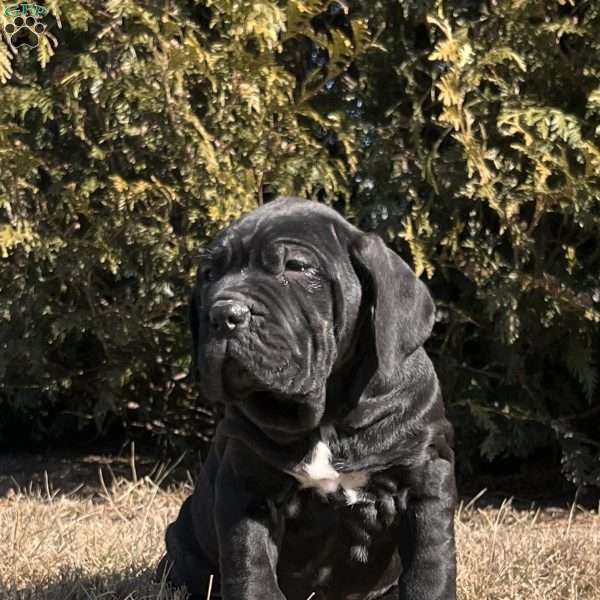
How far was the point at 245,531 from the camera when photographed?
2.85m

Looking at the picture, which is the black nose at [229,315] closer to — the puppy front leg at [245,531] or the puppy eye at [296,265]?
the puppy eye at [296,265]

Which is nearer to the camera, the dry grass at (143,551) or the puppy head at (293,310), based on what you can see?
the puppy head at (293,310)

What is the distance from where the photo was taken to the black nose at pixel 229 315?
260 cm

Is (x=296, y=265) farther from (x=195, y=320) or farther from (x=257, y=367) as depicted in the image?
(x=195, y=320)

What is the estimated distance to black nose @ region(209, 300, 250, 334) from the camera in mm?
2602

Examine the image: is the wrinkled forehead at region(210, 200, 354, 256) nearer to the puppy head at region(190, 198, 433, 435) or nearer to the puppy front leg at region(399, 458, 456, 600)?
the puppy head at region(190, 198, 433, 435)

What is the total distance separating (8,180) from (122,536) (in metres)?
1.59

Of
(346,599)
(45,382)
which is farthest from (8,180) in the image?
(346,599)

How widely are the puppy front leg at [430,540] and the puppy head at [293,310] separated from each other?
315 millimetres

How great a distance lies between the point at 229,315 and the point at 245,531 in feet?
1.93

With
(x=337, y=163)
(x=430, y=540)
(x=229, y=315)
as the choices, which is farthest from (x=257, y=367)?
(x=337, y=163)

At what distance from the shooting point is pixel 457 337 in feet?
17.0

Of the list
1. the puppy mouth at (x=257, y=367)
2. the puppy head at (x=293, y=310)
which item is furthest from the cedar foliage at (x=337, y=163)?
the puppy mouth at (x=257, y=367)

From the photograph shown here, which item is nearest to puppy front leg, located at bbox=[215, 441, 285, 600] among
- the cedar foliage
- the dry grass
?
the dry grass
